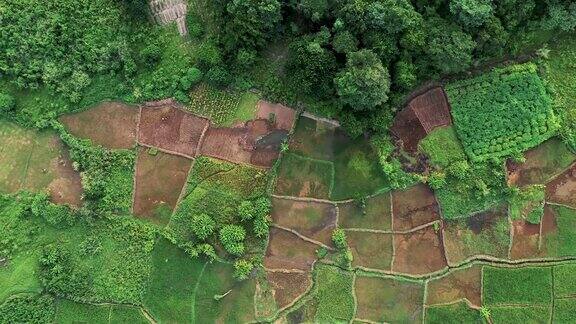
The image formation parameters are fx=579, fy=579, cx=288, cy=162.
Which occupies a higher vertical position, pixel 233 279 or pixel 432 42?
pixel 432 42

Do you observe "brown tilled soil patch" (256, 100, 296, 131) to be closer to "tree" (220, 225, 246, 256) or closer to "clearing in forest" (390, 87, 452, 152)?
"clearing in forest" (390, 87, 452, 152)

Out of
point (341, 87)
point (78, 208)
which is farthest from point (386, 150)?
point (78, 208)

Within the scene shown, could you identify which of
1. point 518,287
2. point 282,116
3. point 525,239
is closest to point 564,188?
point 525,239

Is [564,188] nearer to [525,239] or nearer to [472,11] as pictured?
[525,239]

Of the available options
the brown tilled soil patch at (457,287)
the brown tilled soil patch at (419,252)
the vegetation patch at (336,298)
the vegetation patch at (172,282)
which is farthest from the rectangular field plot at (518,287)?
the vegetation patch at (172,282)

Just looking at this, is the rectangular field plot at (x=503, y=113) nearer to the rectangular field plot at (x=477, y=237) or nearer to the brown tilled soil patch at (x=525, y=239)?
the rectangular field plot at (x=477, y=237)

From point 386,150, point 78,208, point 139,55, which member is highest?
point 139,55

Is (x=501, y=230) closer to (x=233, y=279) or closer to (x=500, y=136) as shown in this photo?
(x=500, y=136)
